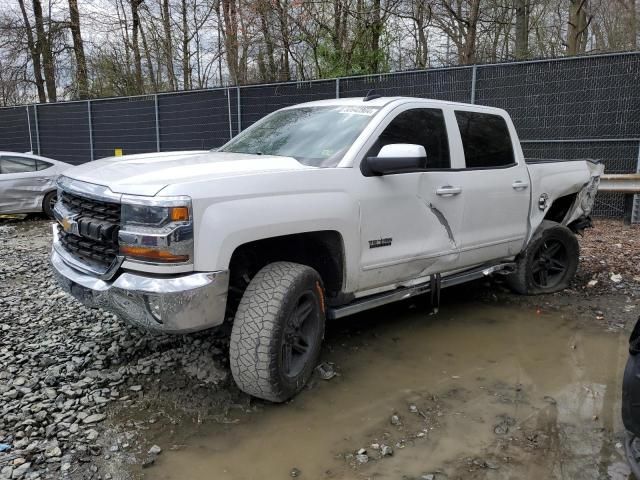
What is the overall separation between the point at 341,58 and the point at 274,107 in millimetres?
3692

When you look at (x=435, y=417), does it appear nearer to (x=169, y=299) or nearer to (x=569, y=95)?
(x=169, y=299)

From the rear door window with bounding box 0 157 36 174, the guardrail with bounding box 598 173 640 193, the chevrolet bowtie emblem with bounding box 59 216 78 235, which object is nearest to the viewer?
the chevrolet bowtie emblem with bounding box 59 216 78 235

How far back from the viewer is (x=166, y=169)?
3457 mm

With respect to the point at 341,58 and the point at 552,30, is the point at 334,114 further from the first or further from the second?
the point at 552,30

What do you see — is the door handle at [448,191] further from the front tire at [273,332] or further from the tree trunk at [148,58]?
the tree trunk at [148,58]

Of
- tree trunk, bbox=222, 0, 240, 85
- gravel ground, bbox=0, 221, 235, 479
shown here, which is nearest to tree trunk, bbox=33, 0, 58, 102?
tree trunk, bbox=222, 0, 240, 85

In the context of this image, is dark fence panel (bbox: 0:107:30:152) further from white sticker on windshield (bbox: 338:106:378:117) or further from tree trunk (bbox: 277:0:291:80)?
white sticker on windshield (bbox: 338:106:378:117)

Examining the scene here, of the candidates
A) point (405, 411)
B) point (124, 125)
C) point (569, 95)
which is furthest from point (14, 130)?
point (405, 411)

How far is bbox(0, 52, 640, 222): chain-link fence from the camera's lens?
912 cm

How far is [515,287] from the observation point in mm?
5859

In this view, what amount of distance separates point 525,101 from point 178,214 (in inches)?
324

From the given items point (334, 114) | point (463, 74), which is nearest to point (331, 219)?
point (334, 114)

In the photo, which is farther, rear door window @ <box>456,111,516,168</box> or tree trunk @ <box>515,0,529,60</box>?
tree trunk @ <box>515,0,529,60</box>

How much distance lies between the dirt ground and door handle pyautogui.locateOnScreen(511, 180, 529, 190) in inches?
47.7
